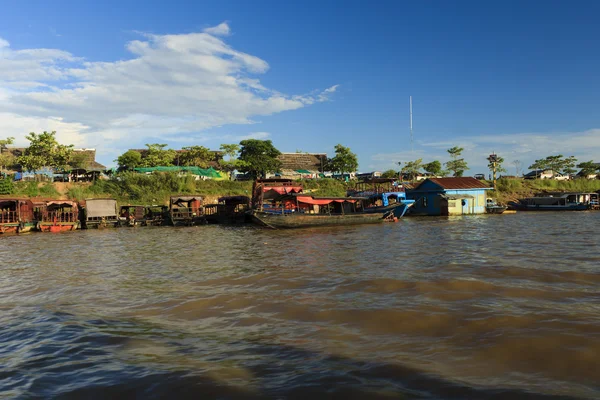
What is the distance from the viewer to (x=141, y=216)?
3042cm

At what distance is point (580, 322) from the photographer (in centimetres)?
530

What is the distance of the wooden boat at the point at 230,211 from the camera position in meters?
30.4

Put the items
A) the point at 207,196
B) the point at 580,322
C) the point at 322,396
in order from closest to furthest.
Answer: the point at 322,396 → the point at 580,322 → the point at 207,196

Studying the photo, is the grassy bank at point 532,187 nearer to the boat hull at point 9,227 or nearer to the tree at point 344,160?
the tree at point 344,160

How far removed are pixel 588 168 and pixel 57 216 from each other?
76.5 m

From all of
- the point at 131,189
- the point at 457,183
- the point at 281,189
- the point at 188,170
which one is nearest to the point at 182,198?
the point at 281,189

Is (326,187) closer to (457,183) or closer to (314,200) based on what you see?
(457,183)

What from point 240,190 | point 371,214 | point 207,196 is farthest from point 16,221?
point 371,214

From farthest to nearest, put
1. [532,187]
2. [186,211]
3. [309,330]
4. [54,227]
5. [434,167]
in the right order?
[434,167], [532,187], [186,211], [54,227], [309,330]

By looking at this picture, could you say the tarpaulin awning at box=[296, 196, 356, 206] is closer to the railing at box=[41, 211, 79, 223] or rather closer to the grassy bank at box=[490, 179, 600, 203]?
the railing at box=[41, 211, 79, 223]

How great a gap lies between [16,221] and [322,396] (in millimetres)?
30193

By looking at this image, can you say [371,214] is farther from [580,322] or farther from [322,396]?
[322,396]

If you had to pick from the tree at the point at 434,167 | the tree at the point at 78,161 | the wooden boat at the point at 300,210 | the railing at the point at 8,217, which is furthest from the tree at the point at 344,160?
the railing at the point at 8,217

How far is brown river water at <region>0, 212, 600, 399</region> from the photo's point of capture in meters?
3.68
